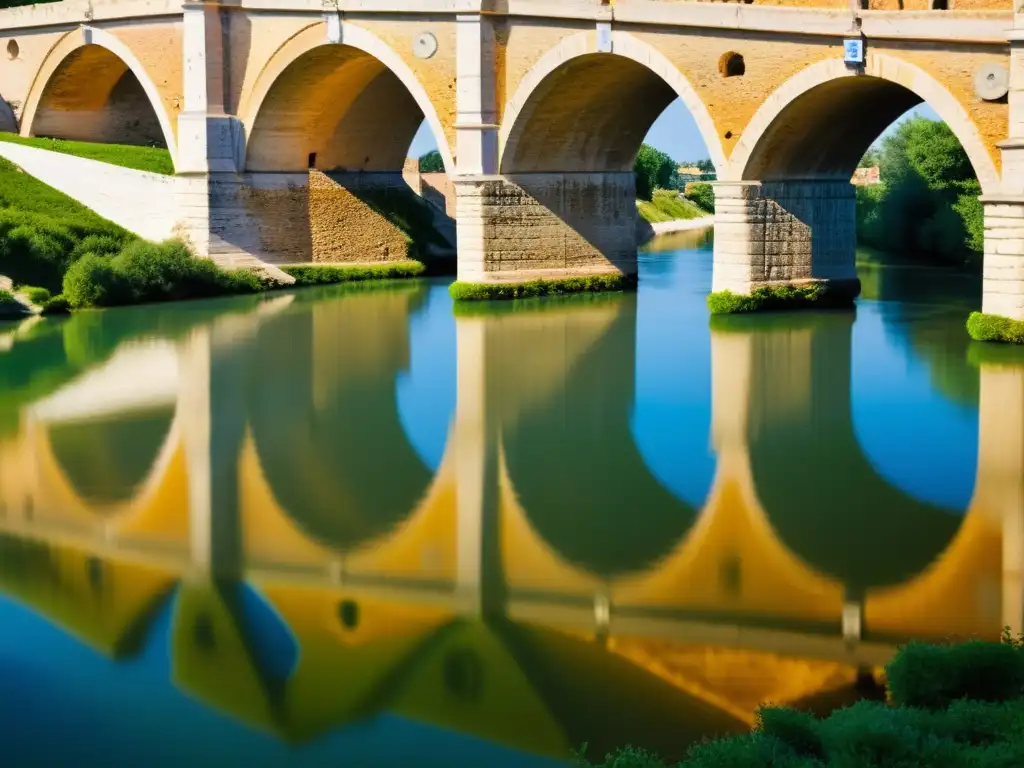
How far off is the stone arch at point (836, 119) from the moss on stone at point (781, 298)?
55.1 inches

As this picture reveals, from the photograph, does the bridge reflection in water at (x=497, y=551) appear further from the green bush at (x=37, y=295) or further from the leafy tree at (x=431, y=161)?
the leafy tree at (x=431, y=161)

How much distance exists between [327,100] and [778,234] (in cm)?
924

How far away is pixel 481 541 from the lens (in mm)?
8984

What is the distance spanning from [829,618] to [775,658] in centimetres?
62

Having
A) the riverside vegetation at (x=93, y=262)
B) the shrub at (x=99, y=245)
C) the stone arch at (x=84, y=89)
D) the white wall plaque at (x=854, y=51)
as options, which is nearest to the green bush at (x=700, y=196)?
the stone arch at (x=84, y=89)

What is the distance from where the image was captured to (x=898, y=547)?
851cm

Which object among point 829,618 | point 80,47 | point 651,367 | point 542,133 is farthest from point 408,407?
A: point 80,47

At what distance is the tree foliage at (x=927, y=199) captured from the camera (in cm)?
2611

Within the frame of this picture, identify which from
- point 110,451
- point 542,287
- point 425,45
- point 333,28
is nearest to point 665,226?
point 333,28

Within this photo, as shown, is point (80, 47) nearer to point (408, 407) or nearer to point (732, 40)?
point (732, 40)

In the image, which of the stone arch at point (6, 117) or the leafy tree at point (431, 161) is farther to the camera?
the leafy tree at point (431, 161)

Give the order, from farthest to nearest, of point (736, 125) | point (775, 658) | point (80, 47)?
point (80, 47), point (736, 125), point (775, 658)

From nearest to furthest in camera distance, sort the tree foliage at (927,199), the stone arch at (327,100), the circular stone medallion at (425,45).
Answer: the circular stone medallion at (425,45) → the stone arch at (327,100) → the tree foliage at (927,199)

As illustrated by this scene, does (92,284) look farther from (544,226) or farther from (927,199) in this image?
(927,199)
